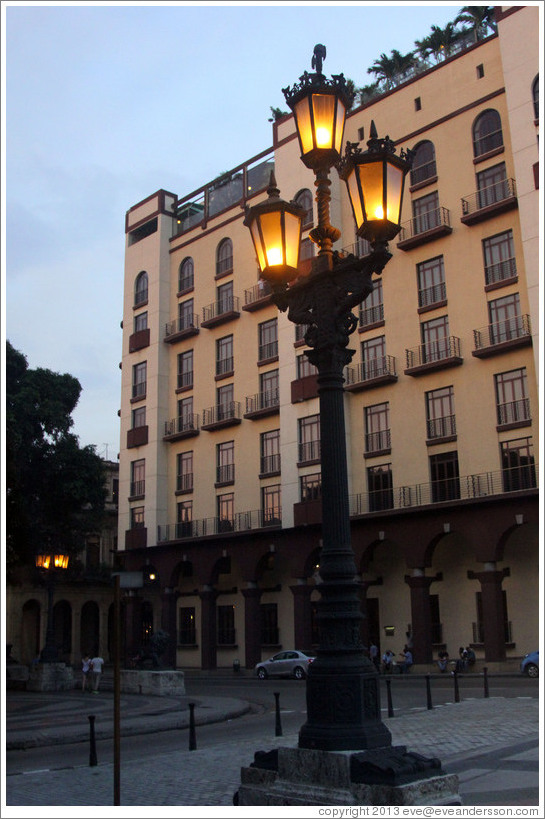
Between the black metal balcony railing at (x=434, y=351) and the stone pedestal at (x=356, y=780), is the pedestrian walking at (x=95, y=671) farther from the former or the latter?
the stone pedestal at (x=356, y=780)

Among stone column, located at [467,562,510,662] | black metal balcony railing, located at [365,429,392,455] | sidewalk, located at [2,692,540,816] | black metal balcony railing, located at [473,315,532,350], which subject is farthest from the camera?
black metal balcony railing, located at [365,429,392,455]

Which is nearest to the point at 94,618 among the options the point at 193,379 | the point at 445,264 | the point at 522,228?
the point at 193,379

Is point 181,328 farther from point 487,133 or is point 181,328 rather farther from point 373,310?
point 487,133

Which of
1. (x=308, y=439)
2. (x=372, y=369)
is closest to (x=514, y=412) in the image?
(x=372, y=369)

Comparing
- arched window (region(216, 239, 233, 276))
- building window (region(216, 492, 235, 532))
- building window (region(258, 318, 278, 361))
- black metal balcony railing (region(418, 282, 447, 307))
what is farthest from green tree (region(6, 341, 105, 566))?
black metal balcony railing (region(418, 282, 447, 307))

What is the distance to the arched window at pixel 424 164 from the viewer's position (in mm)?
37312

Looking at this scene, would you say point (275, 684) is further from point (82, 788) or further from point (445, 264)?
point (82, 788)

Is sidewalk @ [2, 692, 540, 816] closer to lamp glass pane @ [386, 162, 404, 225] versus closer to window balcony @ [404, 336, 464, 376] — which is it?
lamp glass pane @ [386, 162, 404, 225]

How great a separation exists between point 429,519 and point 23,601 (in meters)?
32.3

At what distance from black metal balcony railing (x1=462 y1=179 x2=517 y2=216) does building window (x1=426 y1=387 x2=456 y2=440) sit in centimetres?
782

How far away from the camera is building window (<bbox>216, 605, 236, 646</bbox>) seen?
4525 cm

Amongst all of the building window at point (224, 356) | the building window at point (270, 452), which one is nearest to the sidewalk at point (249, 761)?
the building window at point (270, 452)

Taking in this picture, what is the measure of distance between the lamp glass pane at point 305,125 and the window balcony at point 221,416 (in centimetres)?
3563

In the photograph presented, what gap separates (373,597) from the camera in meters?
39.0
